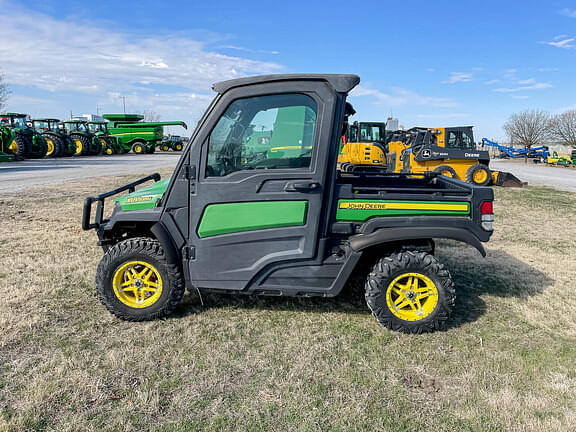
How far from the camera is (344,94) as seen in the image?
3.31 meters

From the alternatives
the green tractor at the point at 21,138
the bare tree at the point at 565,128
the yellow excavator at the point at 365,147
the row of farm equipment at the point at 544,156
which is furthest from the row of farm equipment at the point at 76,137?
the bare tree at the point at 565,128

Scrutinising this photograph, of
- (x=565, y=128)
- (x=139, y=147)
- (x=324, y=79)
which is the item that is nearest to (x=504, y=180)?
(x=324, y=79)

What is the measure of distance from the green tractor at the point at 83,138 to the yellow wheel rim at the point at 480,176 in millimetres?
23613

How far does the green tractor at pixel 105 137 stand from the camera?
1168 inches

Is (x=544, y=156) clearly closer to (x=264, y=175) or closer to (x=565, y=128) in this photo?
(x=565, y=128)

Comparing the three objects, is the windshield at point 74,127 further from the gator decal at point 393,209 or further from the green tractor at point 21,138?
the gator decal at point 393,209

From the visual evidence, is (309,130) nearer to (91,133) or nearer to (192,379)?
(192,379)

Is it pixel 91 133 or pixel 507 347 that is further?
pixel 91 133

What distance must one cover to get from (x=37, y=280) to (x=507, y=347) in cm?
458

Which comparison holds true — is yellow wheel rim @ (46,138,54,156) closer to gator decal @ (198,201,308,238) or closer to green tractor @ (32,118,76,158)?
green tractor @ (32,118,76,158)

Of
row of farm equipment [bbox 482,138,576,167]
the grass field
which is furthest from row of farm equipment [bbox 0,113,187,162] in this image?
row of farm equipment [bbox 482,138,576,167]

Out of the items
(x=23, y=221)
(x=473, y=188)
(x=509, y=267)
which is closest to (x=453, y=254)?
(x=509, y=267)

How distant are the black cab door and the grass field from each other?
2.08 ft

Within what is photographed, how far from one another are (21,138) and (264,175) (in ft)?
71.2
